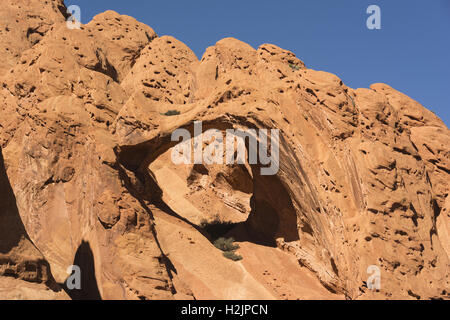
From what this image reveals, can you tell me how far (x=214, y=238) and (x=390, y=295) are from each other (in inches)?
359

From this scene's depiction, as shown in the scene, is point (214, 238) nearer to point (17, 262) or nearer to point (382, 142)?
point (382, 142)

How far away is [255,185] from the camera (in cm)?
2294

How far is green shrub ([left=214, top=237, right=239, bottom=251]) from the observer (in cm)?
2162

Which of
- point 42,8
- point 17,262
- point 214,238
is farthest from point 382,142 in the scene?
point 42,8

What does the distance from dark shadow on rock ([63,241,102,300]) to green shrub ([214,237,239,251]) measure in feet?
21.1

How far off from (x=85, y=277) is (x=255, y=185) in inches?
364

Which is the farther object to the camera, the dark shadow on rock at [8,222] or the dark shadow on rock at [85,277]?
the dark shadow on rock at [85,277]

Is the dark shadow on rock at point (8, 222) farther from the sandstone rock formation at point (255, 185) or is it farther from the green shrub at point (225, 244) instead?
the green shrub at point (225, 244)

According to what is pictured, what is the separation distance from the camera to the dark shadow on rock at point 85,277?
625 inches

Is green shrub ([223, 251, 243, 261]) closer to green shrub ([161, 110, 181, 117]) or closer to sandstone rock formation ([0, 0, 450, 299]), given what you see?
sandstone rock formation ([0, 0, 450, 299])

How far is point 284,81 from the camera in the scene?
2055cm

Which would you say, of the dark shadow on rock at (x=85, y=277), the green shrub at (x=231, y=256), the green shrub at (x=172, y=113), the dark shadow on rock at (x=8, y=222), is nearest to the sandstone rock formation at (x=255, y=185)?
the dark shadow on rock at (x=85, y=277)

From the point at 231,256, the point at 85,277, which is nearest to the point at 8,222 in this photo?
the point at 85,277

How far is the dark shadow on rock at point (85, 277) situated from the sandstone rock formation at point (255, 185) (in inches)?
2.8
